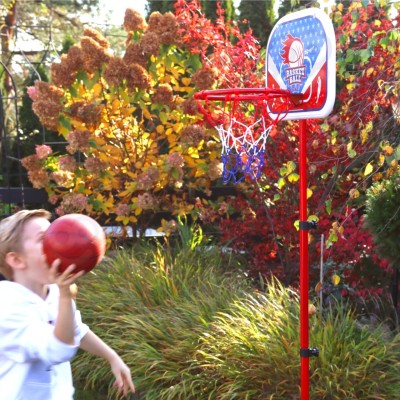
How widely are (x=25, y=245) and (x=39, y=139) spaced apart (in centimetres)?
1137

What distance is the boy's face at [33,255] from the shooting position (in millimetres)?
2730

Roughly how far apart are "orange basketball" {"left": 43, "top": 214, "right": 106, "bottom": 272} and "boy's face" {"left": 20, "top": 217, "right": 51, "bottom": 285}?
190 millimetres

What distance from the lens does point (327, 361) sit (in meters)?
4.65

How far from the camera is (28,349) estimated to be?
2559 millimetres

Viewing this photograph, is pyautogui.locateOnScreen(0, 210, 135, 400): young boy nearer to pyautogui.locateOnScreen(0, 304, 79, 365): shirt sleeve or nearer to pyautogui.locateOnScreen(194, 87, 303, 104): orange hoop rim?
pyautogui.locateOnScreen(0, 304, 79, 365): shirt sleeve

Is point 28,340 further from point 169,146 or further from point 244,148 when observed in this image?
point 169,146

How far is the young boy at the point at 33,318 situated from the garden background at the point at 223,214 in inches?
79.6

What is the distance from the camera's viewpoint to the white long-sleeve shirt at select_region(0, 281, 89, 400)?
253 centimetres

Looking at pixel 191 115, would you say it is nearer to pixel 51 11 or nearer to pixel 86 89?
pixel 86 89

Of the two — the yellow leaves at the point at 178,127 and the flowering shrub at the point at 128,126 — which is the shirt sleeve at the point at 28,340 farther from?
the yellow leaves at the point at 178,127

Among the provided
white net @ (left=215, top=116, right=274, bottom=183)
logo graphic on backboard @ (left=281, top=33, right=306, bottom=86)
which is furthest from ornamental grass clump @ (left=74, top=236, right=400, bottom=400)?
logo graphic on backboard @ (left=281, top=33, right=306, bottom=86)

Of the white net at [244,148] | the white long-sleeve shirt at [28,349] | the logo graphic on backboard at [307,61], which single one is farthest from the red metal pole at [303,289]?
the white long-sleeve shirt at [28,349]

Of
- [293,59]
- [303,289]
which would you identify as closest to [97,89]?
[293,59]

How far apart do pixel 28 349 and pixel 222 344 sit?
2550mm
